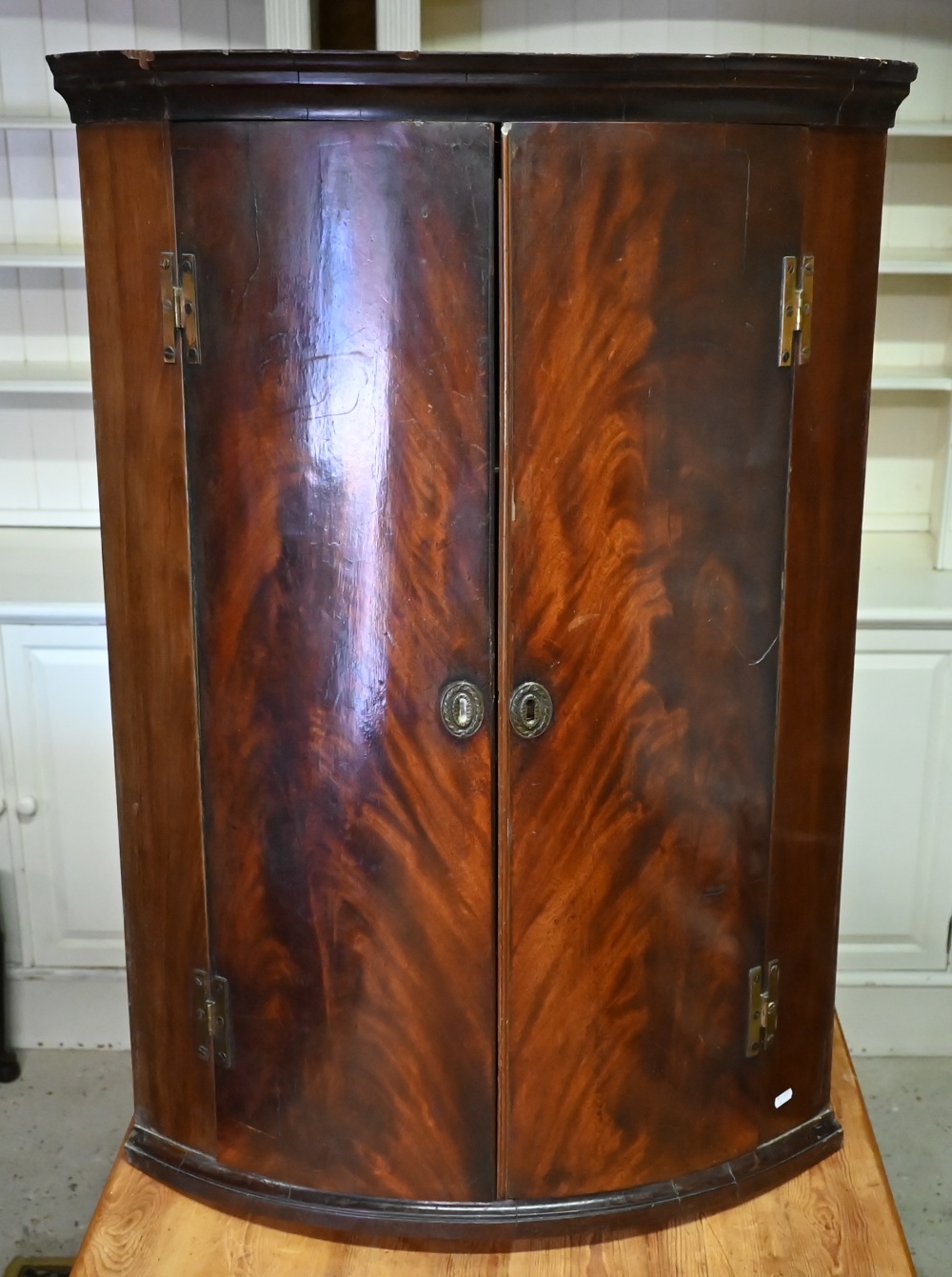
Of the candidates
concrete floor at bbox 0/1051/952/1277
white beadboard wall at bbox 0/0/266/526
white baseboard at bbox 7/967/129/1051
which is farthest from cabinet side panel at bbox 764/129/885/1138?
white baseboard at bbox 7/967/129/1051

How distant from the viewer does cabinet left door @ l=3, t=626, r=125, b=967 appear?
8.28ft

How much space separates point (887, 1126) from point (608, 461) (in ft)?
5.64

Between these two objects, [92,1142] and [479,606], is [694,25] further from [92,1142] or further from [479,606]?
[92,1142]

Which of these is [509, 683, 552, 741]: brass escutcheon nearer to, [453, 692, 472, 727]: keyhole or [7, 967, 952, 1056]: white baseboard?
[453, 692, 472, 727]: keyhole

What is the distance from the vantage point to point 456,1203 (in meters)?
1.59

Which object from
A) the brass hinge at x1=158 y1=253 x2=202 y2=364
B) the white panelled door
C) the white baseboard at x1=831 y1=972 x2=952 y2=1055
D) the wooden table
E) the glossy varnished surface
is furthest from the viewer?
the white baseboard at x1=831 y1=972 x2=952 y2=1055

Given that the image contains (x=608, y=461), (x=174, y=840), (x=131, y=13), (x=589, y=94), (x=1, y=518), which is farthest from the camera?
(x=1, y=518)

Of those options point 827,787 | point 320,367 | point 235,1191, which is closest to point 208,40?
point 320,367

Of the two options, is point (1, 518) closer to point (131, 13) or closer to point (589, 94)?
point (131, 13)

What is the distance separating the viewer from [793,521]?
59.4 inches

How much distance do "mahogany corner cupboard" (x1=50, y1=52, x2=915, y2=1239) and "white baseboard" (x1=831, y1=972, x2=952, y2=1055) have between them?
1.07 metres

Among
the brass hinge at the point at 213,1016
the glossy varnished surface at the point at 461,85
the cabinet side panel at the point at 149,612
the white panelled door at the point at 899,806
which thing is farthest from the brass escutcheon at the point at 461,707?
the white panelled door at the point at 899,806

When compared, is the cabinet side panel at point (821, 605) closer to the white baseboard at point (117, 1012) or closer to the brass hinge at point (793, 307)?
the brass hinge at point (793, 307)

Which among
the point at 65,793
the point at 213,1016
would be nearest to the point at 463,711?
the point at 213,1016
